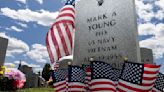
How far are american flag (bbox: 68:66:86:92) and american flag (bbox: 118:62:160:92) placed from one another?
1.54m

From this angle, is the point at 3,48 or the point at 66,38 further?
the point at 3,48

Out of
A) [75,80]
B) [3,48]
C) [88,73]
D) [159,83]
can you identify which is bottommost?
[159,83]

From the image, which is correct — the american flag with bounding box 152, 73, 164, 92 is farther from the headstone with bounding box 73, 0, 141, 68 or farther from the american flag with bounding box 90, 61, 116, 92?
the american flag with bounding box 90, 61, 116, 92

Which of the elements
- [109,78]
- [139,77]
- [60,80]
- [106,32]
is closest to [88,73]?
[109,78]

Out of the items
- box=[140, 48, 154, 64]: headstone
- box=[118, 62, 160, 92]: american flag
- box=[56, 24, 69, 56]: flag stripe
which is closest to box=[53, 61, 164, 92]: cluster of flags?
box=[118, 62, 160, 92]: american flag

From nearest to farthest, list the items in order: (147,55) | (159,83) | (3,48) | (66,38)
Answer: (159,83), (66,38), (147,55), (3,48)

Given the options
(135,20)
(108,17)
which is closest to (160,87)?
(135,20)

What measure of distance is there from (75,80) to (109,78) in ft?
3.39

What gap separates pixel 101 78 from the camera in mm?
7727

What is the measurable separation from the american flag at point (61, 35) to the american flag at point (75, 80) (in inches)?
90.0

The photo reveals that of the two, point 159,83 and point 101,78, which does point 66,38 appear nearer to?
point 101,78

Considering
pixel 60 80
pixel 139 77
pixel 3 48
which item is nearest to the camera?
pixel 139 77

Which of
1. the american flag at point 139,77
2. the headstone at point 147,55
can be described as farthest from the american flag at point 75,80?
the headstone at point 147,55

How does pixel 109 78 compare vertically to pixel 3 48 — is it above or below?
below
